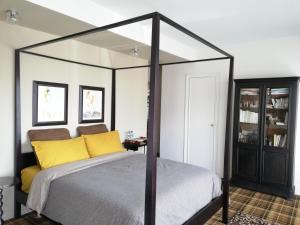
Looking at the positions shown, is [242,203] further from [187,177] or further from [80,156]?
[80,156]

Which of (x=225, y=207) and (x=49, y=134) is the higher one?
(x=49, y=134)

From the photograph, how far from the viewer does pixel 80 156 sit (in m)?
2.99

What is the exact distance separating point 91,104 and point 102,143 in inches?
29.1

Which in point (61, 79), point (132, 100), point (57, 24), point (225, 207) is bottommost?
point (225, 207)

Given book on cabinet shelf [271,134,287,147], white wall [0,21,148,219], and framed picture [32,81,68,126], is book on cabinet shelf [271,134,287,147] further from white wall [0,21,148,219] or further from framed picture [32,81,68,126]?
framed picture [32,81,68,126]

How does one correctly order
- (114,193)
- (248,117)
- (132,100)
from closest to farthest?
(114,193) → (248,117) → (132,100)

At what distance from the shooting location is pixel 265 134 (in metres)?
3.71

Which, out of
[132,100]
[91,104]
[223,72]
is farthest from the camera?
[132,100]

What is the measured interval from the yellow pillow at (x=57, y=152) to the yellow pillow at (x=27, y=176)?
140 mm

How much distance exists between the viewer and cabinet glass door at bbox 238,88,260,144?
149 inches

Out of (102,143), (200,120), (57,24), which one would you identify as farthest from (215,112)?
(57,24)

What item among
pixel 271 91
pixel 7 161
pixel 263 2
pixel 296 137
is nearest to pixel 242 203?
pixel 296 137

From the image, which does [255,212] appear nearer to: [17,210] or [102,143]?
[102,143]

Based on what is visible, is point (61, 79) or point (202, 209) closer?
point (202, 209)
